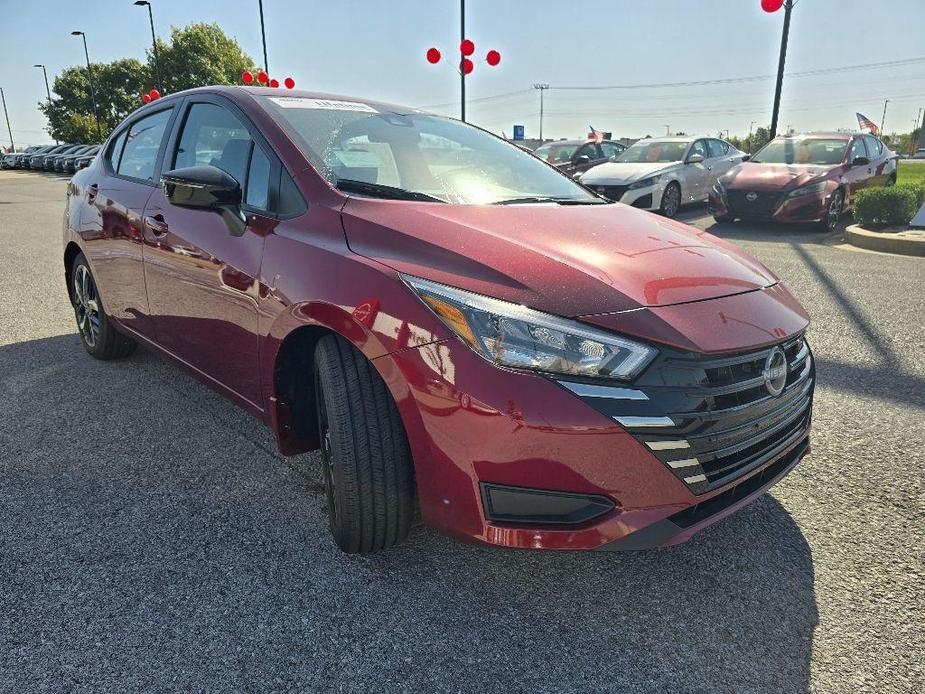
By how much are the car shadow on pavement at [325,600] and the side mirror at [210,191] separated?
3.46ft

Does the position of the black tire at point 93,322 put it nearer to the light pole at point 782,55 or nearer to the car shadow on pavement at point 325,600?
the car shadow on pavement at point 325,600

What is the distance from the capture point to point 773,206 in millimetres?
9594

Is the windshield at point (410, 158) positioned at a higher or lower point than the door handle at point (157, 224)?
higher

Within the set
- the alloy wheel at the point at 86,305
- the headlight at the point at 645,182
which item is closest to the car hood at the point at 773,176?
the headlight at the point at 645,182

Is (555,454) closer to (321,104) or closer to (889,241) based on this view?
(321,104)

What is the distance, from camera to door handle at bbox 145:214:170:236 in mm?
2938

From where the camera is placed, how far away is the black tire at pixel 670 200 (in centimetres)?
1124

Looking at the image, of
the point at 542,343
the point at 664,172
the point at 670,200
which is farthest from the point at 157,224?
the point at 670,200

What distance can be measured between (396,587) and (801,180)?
9535 mm

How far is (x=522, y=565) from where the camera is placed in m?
2.18

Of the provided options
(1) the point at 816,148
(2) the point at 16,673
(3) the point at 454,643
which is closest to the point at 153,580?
(2) the point at 16,673

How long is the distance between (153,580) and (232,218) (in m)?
1.27

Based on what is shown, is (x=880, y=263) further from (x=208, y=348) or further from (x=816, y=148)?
(x=208, y=348)

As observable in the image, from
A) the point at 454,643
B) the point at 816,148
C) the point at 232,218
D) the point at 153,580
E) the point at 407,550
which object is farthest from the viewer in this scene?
the point at 816,148
